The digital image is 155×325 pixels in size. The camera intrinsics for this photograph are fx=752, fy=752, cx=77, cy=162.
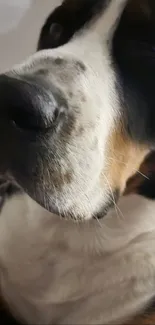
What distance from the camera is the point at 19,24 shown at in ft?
6.24

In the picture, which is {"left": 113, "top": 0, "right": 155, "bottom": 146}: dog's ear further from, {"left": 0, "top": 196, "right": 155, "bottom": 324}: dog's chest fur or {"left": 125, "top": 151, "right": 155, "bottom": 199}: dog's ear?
{"left": 0, "top": 196, "right": 155, "bottom": 324}: dog's chest fur

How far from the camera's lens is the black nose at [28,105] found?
0.93 meters

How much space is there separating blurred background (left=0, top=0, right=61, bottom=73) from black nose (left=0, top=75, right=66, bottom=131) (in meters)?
0.91

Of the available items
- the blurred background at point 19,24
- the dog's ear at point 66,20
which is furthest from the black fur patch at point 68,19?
the blurred background at point 19,24

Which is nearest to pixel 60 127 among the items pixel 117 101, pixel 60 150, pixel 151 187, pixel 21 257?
pixel 60 150

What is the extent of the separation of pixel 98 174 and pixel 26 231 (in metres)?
0.28

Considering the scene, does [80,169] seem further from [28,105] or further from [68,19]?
[68,19]

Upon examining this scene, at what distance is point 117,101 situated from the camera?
1.10 m

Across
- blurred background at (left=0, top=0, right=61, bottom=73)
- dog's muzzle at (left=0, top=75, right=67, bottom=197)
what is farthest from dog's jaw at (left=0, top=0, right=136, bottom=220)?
blurred background at (left=0, top=0, right=61, bottom=73)

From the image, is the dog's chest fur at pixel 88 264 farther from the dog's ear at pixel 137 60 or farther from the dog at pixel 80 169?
the dog's ear at pixel 137 60

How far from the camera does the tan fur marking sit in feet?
3.56

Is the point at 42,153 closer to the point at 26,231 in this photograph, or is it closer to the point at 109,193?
the point at 109,193

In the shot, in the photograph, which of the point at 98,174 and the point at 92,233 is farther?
the point at 92,233

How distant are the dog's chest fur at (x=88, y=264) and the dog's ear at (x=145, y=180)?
0.03m
